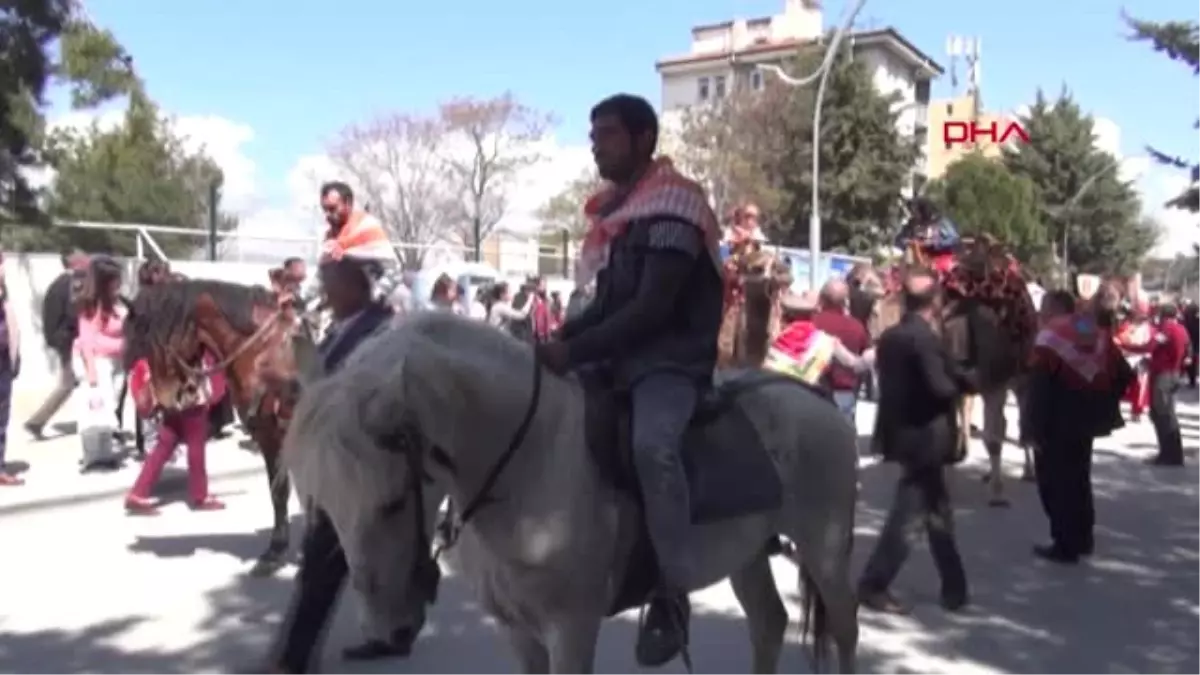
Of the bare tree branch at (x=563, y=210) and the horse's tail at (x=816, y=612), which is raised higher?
the bare tree branch at (x=563, y=210)

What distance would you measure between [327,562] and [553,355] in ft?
6.91

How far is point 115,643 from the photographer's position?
6.27m

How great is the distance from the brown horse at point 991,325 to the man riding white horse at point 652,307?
6606mm

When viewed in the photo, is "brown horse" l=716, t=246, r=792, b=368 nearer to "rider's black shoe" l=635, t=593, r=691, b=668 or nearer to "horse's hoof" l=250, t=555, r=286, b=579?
"horse's hoof" l=250, t=555, r=286, b=579

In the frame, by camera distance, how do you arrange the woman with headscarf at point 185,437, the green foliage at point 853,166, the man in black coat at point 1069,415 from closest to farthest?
the man in black coat at point 1069,415 → the woman with headscarf at point 185,437 → the green foliage at point 853,166

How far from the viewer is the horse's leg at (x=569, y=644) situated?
3.61 metres

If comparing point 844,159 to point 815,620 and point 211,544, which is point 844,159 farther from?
point 815,620

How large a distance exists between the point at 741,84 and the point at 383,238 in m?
45.8

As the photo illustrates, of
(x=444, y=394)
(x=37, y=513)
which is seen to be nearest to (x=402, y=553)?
(x=444, y=394)

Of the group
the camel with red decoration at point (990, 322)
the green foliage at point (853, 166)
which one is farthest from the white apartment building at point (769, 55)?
the camel with red decoration at point (990, 322)

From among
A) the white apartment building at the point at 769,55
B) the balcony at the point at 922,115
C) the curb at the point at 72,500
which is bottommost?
the curb at the point at 72,500

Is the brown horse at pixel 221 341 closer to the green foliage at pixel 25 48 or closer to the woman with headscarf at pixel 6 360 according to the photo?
the green foliage at pixel 25 48

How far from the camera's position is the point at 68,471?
11.7 metres

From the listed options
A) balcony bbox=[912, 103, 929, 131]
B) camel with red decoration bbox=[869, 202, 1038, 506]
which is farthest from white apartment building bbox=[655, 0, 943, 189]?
camel with red decoration bbox=[869, 202, 1038, 506]
